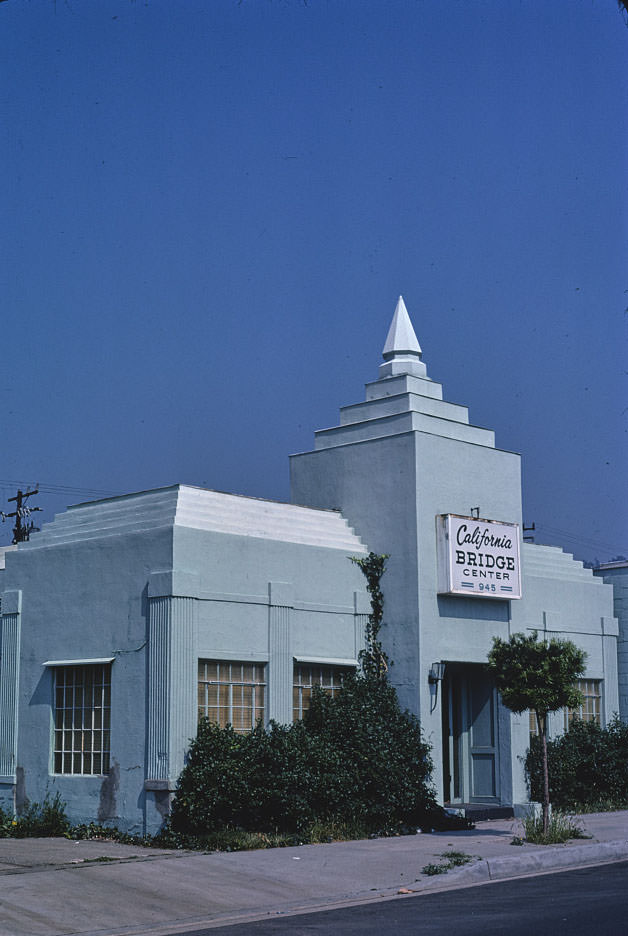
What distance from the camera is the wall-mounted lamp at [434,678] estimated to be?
21359 millimetres

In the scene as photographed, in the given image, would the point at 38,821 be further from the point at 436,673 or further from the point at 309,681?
the point at 436,673

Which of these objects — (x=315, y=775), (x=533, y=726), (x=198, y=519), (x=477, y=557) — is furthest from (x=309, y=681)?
(x=533, y=726)

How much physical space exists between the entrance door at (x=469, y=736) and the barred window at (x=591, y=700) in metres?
3.10

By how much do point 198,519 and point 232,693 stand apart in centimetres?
292

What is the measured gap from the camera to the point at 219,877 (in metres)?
14.3

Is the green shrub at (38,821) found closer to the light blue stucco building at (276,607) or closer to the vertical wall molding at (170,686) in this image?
the light blue stucco building at (276,607)

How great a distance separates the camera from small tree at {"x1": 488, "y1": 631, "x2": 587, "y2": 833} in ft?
59.5

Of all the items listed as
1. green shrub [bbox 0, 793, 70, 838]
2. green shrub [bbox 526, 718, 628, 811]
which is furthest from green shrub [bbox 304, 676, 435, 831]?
green shrub [bbox 0, 793, 70, 838]

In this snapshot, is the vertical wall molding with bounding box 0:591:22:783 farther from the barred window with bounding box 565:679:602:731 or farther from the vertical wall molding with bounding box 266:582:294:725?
the barred window with bounding box 565:679:602:731

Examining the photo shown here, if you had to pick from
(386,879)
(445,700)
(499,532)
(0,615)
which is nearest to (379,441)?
(499,532)

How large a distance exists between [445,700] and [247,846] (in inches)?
298

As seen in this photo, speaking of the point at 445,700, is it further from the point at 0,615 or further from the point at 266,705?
the point at 0,615

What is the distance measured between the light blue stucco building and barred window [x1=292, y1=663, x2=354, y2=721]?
4 cm

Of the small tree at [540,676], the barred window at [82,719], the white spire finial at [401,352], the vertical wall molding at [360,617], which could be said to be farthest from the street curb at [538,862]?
the white spire finial at [401,352]
